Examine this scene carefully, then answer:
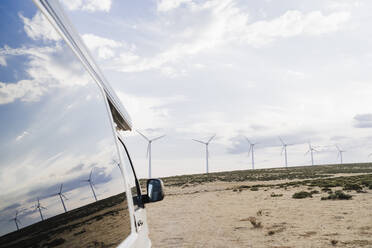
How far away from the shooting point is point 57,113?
159cm

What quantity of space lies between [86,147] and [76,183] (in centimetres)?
27

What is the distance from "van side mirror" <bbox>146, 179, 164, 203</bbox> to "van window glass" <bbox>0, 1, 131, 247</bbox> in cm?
149

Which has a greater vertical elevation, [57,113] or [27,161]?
[57,113]

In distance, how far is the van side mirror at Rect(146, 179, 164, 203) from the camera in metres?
3.67

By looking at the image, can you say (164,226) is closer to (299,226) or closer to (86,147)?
(299,226)

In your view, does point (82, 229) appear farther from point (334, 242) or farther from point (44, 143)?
point (334, 242)

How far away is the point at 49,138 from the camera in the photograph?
146 centimetres

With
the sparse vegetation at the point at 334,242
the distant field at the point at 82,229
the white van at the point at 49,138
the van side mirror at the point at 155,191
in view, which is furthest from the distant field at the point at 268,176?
the white van at the point at 49,138

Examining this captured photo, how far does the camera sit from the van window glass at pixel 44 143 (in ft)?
3.94

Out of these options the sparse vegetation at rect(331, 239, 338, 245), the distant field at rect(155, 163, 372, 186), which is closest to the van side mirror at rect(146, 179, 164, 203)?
the sparse vegetation at rect(331, 239, 338, 245)

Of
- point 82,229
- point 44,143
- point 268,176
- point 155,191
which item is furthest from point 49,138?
point 268,176

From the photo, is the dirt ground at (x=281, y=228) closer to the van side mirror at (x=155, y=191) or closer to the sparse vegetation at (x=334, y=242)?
the sparse vegetation at (x=334, y=242)

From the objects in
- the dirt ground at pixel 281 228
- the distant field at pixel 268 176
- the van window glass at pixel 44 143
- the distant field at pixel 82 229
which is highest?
the van window glass at pixel 44 143

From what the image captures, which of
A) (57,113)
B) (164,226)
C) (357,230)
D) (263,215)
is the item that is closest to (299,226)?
(357,230)
